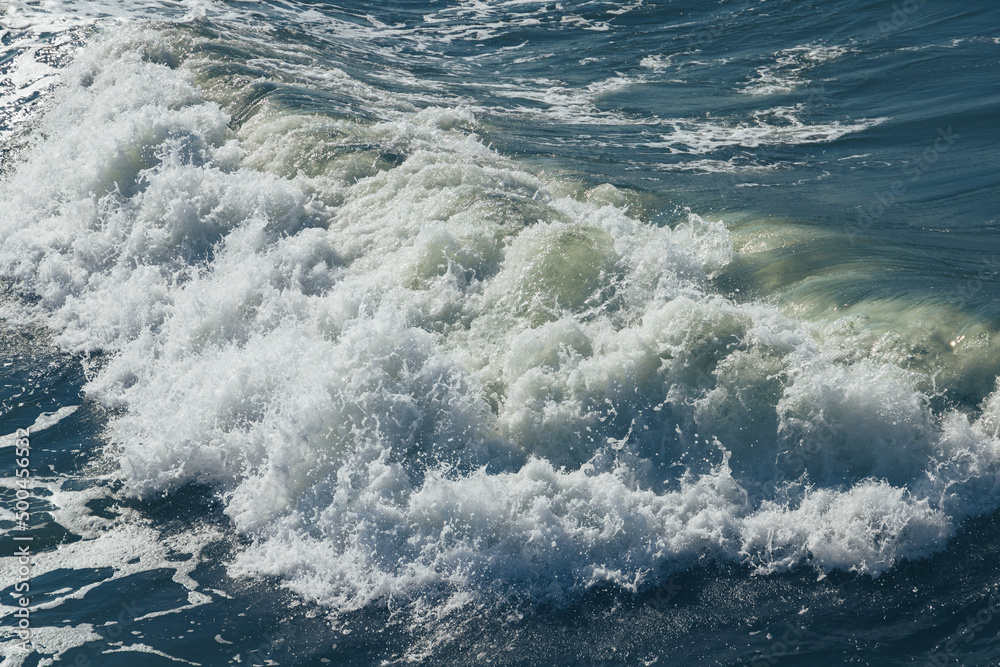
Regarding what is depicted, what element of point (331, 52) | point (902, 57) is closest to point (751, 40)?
point (902, 57)

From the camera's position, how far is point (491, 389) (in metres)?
7.41

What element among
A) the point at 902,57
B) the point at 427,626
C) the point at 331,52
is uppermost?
the point at 331,52

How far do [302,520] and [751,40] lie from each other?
53.1 feet

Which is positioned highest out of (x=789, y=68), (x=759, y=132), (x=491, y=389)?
(x=789, y=68)

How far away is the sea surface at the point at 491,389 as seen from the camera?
5.66 metres

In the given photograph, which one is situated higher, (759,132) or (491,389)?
(759,132)

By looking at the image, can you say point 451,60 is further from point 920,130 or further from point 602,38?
point 920,130

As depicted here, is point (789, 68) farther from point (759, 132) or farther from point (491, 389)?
point (491, 389)

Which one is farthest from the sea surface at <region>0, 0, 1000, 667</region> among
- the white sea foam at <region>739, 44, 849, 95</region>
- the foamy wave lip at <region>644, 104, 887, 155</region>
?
the white sea foam at <region>739, 44, 849, 95</region>

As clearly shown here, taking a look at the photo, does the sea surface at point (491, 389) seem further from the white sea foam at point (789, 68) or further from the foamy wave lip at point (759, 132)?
A: the white sea foam at point (789, 68)

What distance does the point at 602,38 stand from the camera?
1984 centimetres

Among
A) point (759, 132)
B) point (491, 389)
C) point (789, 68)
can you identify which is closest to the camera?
point (491, 389)

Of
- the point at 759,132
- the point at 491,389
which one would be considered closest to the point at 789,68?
the point at 759,132

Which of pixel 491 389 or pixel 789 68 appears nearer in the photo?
pixel 491 389
